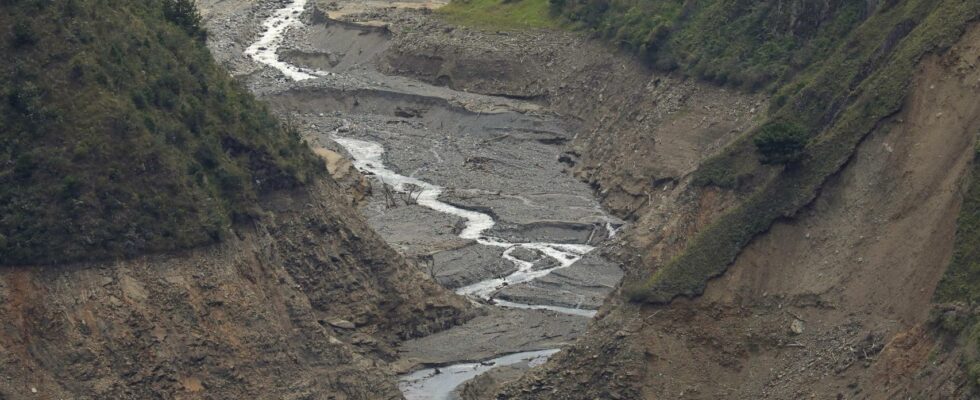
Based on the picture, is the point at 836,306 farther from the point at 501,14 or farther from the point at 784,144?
the point at 501,14

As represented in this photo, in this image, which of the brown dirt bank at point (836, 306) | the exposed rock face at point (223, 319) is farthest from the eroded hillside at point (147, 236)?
the brown dirt bank at point (836, 306)

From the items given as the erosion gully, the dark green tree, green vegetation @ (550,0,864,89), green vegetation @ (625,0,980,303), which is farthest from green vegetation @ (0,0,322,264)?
green vegetation @ (550,0,864,89)

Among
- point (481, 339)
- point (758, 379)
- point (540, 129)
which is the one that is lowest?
point (540, 129)

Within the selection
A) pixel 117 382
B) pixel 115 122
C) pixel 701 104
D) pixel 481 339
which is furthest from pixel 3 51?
pixel 701 104

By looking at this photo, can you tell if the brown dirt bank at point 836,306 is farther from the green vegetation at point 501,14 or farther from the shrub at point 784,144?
the green vegetation at point 501,14

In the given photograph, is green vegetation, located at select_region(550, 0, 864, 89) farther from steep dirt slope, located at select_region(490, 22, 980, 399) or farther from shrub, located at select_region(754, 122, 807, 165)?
steep dirt slope, located at select_region(490, 22, 980, 399)

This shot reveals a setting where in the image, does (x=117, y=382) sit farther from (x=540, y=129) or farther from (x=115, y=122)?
(x=540, y=129)

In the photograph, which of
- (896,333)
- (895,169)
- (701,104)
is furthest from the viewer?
(701,104)
